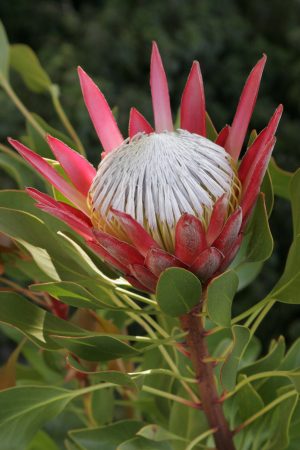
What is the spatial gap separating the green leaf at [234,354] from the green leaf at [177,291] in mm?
43

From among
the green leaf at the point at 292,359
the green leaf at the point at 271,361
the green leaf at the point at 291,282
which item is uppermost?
the green leaf at the point at 291,282

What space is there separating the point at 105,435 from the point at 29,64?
0.52 metres

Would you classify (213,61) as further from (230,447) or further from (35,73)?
(230,447)

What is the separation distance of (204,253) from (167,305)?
0.06 metres

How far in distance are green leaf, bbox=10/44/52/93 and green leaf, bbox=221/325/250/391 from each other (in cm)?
53

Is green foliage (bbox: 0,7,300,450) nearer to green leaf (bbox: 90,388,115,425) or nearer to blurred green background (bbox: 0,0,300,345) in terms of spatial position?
green leaf (bbox: 90,388,115,425)

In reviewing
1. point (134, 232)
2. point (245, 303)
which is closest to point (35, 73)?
point (134, 232)

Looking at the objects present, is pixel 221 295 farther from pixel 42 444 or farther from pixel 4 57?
pixel 4 57

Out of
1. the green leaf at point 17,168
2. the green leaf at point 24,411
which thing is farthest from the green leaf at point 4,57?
the green leaf at point 24,411

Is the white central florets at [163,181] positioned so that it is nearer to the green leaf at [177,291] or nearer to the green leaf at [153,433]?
the green leaf at [177,291]

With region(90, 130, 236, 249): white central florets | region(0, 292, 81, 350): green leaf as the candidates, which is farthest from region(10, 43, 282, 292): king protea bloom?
region(0, 292, 81, 350): green leaf

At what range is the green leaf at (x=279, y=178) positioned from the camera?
2.71 feet

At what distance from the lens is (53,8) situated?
3156 mm

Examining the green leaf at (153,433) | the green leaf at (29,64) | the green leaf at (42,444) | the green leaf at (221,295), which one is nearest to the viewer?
the green leaf at (221,295)
